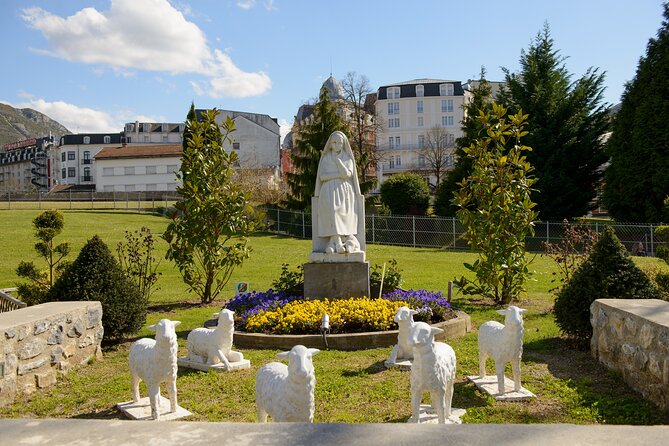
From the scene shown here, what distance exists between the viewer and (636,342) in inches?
252

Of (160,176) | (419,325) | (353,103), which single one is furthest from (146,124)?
(419,325)

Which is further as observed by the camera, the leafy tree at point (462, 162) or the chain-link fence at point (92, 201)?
the chain-link fence at point (92, 201)

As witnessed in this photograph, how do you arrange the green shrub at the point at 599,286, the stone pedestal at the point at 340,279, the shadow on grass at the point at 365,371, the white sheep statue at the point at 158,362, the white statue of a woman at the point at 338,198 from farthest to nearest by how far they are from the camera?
the white statue of a woman at the point at 338,198 < the stone pedestal at the point at 340,279 < the green shrub at the point at 599,286 < the shadow on grass at the point at 365,371 < the white sheep statue at the point at 158,362

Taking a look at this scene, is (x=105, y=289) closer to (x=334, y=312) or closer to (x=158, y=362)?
(x=334, y=312)

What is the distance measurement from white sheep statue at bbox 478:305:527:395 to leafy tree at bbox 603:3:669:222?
22.0m

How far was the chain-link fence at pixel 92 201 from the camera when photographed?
140ft

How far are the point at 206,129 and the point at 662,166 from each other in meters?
20.7

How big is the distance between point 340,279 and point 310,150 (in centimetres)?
2233

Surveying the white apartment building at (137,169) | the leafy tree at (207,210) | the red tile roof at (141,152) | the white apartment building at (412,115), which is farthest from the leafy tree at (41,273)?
the white apartment building at (412,115)

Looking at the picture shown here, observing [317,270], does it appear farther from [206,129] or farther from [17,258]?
[17,258]

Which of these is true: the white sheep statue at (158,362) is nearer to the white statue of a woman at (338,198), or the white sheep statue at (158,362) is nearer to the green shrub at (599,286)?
the white statue of a woman at (338,198)

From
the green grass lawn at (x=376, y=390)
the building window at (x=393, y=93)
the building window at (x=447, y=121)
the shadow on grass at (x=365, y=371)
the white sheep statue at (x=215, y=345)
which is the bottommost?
the green grass lawn at (x=376, y=390)

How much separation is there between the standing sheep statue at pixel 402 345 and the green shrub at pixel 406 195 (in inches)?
993

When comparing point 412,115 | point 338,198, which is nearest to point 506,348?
point 338,198
